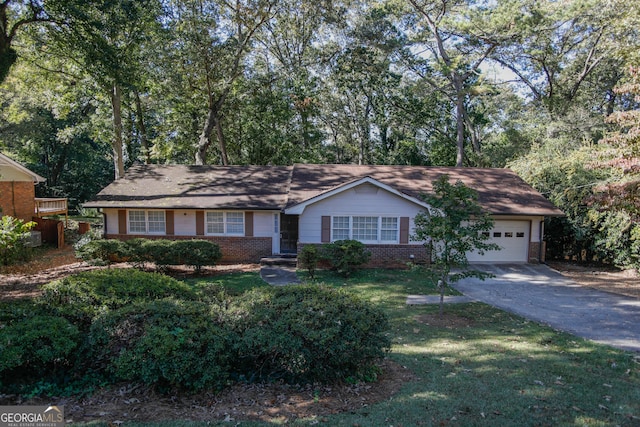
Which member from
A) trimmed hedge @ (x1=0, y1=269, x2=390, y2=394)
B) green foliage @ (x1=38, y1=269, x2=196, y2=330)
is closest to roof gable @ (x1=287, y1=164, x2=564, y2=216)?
green foliage @ (x1=38, y1=269, x2=196, y2=330)

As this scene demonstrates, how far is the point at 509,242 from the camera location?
18062mm

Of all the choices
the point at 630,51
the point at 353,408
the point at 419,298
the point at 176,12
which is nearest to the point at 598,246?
the point at 630,51

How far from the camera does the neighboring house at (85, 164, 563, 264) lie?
16969 mm

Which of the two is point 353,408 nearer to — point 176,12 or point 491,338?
point 491,338

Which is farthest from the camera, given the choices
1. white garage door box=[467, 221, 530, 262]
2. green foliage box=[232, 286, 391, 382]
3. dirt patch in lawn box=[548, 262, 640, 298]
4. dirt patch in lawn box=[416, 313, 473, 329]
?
white garage door box=[467, 221, 530, 262]

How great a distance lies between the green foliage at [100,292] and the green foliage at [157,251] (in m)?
7.23

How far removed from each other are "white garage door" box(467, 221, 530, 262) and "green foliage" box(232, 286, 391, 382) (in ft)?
44.2

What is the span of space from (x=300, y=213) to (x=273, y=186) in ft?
11.4

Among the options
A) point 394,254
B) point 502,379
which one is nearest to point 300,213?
point 394,254

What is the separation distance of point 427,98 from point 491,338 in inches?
933

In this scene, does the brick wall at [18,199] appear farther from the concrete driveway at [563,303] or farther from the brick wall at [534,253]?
the brick wall at [534,253]

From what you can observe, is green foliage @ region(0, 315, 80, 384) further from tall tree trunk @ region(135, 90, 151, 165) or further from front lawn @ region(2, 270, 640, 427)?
tall tree trunk @ region(135, 90, 151, 165)

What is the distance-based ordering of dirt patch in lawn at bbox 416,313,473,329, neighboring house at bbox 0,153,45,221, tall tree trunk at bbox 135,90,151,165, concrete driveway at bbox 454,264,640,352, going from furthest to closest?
1. tall tree trunk at bbox 135,90,151,165
2. neighboring house at bbox 0,153,45,221
3. dirt patch in lawn at bbox 416,313,473,329
4. concrete driveway at bbox 454,264,640,352

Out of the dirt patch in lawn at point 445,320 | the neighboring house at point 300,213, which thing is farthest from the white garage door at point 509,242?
the dirt patch in lawn at point 445,320
